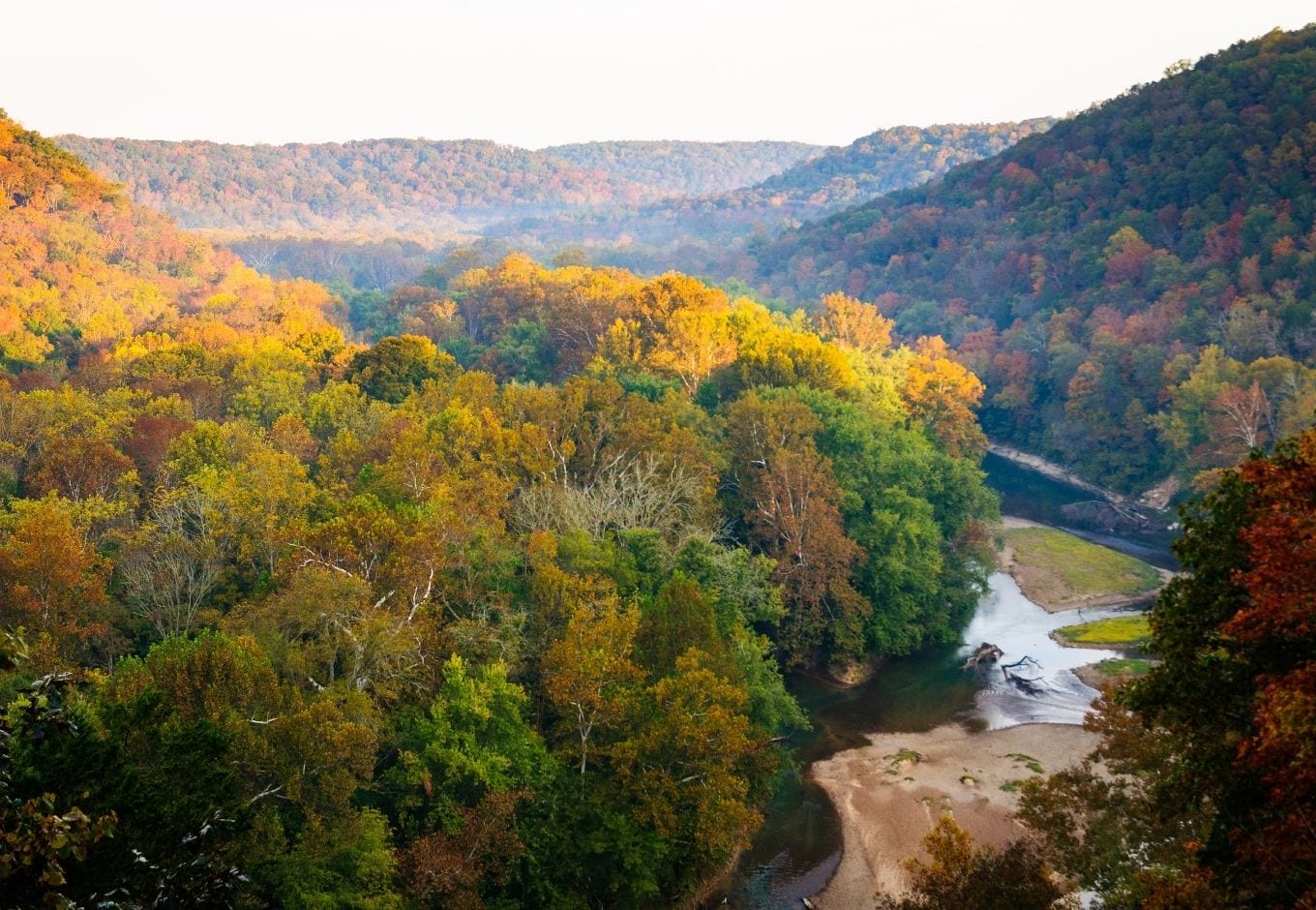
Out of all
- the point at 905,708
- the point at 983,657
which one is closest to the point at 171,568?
the point at 905,708

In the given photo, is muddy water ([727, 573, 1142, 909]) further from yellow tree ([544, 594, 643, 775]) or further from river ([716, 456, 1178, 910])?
yellow tree ([544, 594, 643, 775])

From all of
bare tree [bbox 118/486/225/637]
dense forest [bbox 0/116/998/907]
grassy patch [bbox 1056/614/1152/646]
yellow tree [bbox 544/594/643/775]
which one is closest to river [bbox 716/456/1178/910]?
grassy patch [bbox 1056/614/1152/646]

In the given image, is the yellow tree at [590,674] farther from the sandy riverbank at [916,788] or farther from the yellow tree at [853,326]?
the yellow tree at [853,326]

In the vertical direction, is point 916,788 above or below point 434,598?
below

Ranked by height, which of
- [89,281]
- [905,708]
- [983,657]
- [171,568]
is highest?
[89,281]

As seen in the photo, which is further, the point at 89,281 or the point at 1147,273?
the point at 1147,273

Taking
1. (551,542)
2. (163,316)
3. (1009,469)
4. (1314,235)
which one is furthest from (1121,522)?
(163,316)

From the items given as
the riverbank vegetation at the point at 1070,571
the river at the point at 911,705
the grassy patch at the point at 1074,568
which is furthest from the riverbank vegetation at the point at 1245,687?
the grassy patch at the point at 1074,568

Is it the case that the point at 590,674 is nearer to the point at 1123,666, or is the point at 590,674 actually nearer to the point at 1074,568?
the point at 1123,666
